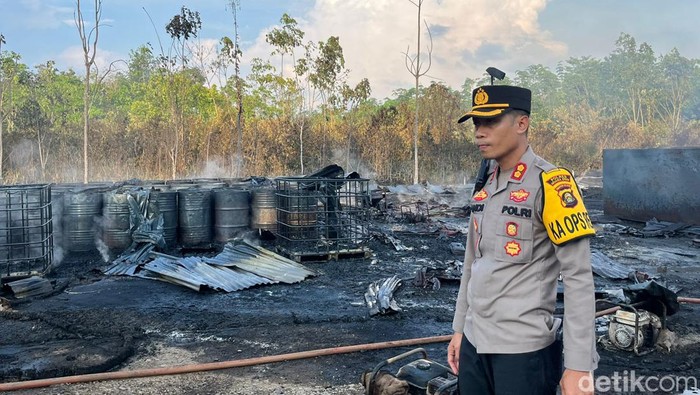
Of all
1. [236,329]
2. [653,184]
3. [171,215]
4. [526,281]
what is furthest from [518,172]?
[653,184]

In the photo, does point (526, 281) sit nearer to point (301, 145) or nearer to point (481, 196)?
point (481, 196)

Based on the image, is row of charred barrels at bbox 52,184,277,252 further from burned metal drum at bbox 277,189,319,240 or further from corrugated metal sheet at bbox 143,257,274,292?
corrugated metal sheet at bbox 143,257,274,292

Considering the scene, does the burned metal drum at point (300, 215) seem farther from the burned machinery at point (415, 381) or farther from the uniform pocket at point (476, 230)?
the uniform pocket at point (476, 230)

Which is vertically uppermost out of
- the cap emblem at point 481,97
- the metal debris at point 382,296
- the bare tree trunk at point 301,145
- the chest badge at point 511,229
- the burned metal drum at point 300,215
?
the bare tree trunk at point 301,145

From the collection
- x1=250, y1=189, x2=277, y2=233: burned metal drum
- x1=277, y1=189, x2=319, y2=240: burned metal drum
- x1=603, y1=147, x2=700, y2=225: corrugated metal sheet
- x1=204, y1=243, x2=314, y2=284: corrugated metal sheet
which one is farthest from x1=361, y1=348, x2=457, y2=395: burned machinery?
x1=603, y1=147, x2=700, y2=225: corrugated metal sheet

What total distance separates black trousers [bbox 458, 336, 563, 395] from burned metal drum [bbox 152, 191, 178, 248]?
27.3 feet

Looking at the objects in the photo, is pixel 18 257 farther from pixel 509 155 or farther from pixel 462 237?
pixel 462 237

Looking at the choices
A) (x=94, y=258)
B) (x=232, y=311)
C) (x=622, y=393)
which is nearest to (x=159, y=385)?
(x=232, y=311)

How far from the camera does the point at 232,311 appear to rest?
6.16 meters

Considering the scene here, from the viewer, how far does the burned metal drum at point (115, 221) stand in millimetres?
8992

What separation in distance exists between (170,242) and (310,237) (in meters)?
2.68

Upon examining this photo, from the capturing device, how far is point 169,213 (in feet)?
31.3

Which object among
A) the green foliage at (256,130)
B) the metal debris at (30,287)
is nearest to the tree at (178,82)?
the green foliage at (256,130)

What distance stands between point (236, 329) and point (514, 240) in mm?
4192
